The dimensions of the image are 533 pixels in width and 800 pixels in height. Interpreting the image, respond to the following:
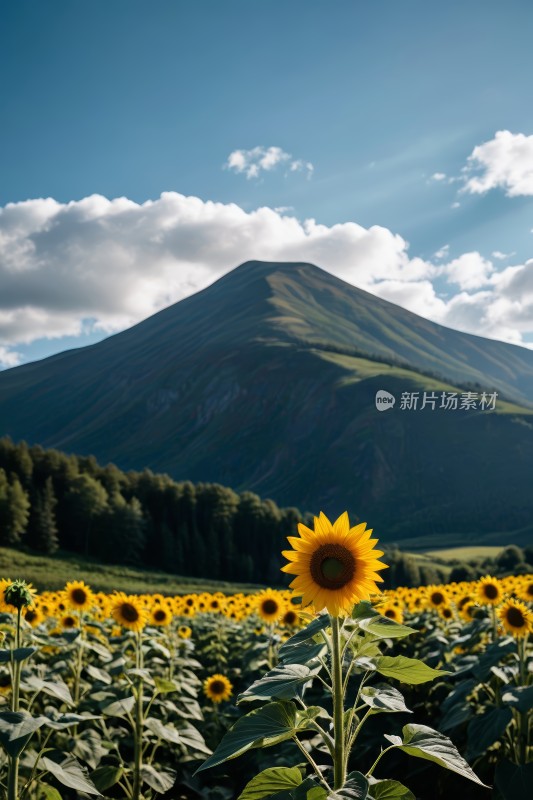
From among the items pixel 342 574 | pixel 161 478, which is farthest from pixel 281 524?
pixel 342 574

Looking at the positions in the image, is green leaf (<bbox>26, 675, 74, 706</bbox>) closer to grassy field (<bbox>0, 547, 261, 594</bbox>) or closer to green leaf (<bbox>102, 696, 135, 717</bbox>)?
green leaf (<bbox>102, 696, 135, 717</bbox>)

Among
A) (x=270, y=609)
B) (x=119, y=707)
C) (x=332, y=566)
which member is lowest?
(x=119, y=707)

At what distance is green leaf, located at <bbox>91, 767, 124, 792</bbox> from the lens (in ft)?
18.7

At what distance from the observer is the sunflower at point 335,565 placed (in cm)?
385

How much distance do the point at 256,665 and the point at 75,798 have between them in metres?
3.32

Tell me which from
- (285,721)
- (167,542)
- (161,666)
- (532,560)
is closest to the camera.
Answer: (285,721)

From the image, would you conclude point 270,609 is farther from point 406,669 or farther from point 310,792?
point 310,792

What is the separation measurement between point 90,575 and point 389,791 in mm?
63254

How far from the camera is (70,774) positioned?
512 cm

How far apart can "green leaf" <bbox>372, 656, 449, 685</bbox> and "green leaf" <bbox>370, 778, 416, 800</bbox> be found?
0.50m

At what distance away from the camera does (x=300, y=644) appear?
4.07 m

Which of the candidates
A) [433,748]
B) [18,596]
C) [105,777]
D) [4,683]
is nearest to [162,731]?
[105,777]

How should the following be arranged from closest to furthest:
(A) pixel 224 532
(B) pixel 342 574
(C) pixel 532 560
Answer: (B) pixel 342 574 → (C) pixel 532 560 → (A) pixel 224 532

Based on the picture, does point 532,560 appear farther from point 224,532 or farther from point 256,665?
point 256,665
